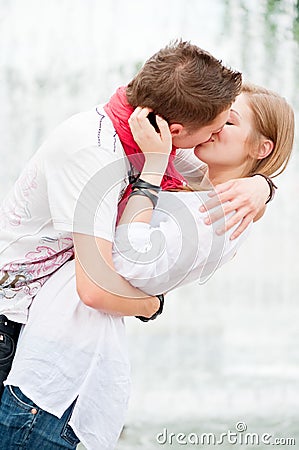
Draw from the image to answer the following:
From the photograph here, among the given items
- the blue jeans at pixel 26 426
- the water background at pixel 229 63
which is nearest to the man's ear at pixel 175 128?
the blue jeans at pixel 26 426

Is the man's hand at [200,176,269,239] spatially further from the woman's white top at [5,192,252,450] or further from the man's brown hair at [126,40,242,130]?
the man's brown hair at [126,40,242,130]

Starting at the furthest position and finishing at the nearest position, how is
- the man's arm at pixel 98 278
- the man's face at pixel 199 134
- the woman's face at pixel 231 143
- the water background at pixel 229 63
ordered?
the water background at pixel 229 63 → the woman's face at pixel 231 143 → the man's face at pixel 199 134 → the man's arm at pixel 98 278

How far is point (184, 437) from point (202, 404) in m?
0.55

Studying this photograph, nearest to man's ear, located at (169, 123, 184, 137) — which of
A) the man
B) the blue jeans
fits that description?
the man

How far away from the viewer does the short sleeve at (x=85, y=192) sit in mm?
1386

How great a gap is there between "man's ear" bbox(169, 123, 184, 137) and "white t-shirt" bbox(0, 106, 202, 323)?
95 millimetres

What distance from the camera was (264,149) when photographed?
5.40 ft

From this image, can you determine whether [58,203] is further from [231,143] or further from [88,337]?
[231,143]

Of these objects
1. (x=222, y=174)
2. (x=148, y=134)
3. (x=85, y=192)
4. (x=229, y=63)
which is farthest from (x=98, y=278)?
(x=229, y=63)

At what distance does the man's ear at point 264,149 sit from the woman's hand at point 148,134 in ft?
0.78

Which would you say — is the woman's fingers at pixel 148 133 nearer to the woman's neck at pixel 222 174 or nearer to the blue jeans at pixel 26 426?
the woman's neck at pixel 222 174

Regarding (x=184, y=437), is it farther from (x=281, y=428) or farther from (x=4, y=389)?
(x=4, y=389)

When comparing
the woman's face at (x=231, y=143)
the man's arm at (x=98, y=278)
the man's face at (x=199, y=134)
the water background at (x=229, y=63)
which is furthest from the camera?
the water background at (x=229, y=63)

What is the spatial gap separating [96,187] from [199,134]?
22 centimetres
